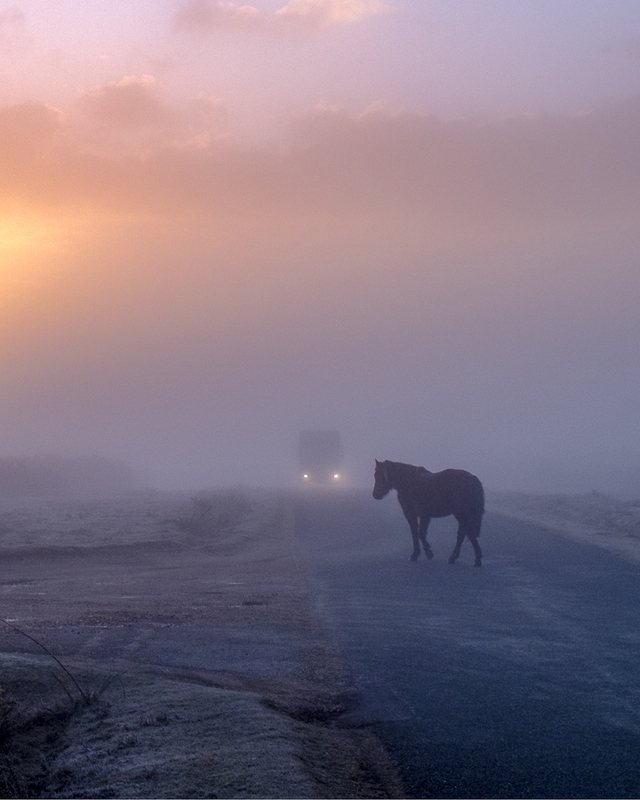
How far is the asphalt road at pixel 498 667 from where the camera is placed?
222 inches

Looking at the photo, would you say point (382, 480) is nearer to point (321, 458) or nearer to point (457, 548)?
point (457, 548)

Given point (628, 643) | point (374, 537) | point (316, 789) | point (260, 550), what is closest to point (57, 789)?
point (316, 789)

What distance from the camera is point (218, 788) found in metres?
5.14

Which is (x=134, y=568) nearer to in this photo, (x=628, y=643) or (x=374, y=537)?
(x=374, y=537)

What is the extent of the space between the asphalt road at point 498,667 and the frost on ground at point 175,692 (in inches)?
17.8

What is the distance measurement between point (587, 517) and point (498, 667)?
21040mm

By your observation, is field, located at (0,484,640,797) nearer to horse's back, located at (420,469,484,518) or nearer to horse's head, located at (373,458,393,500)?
horse's head, located at (373,458,393,500)

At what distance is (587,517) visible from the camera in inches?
1109

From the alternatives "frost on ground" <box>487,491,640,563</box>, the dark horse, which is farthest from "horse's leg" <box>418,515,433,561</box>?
"frost on ground" <box>487,491,640,563</box>

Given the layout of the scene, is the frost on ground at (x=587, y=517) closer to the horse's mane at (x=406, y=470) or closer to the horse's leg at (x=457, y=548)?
the horse's leg at (x=457, y=548)

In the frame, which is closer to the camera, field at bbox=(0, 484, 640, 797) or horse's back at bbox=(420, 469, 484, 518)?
field at bbox=(0, 484, 640, 797)

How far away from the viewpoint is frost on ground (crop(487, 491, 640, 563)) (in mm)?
21031

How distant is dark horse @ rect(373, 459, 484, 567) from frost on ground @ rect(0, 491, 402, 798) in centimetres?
336

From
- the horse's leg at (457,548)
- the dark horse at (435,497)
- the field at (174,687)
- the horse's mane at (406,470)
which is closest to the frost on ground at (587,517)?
the field at (174,687)
